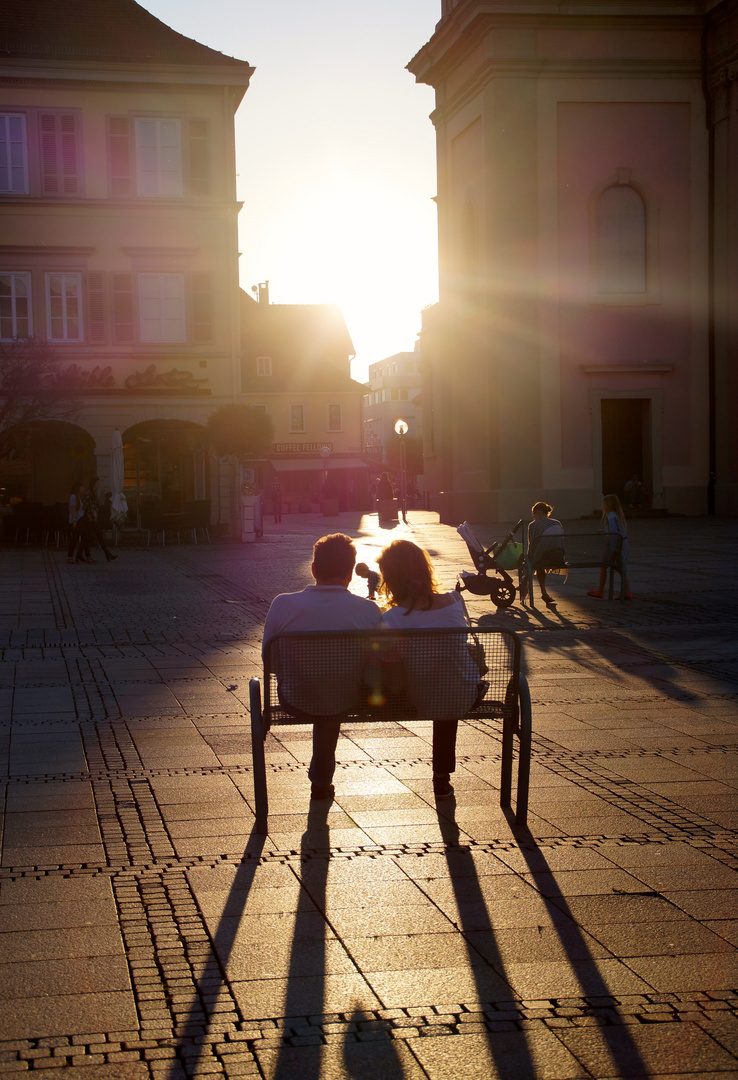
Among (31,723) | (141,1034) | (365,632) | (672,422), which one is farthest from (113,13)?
(141,1034)

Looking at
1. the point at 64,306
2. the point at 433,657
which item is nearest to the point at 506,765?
the point at 433,657

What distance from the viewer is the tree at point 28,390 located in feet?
91.0

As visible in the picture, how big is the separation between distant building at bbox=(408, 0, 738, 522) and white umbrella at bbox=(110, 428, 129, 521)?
939 centimetres

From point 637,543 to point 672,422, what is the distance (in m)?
9.48

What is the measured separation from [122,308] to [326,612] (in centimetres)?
2892

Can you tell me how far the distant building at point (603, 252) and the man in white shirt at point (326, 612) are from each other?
87.5 feet

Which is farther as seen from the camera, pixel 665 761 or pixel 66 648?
pixel 66 648

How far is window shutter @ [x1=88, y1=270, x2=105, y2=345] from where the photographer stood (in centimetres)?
3316

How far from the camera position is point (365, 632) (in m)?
5.53

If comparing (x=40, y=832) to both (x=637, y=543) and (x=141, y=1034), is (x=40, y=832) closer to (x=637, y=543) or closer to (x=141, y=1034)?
(x=141, y=1034)

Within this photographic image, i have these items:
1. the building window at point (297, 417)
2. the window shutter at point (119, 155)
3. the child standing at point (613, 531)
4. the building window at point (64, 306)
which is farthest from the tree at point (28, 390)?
the building window at point (297, 417)

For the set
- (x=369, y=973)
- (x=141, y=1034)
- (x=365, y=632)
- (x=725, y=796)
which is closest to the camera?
(x=141, y=1034)

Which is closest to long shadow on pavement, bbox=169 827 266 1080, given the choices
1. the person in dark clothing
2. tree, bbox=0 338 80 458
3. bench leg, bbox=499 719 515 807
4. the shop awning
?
bench leg, bbox=499 719 515 807

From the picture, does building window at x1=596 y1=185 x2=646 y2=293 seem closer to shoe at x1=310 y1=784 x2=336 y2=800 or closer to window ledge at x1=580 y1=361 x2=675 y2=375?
window ledge at x1=580 y1=361 x2=675 y2=375
